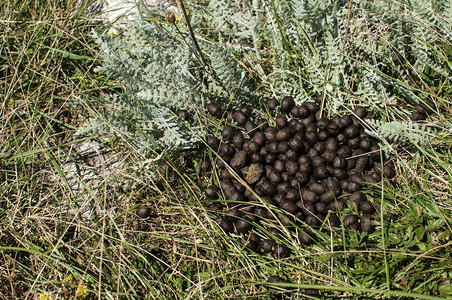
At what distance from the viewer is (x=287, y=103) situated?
11.3 ft

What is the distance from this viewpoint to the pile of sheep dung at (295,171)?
9.67 ft

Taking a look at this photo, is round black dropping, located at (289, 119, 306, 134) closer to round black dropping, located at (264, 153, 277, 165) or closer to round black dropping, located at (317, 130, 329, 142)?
round black dropping, located at (317, 130, 329, 142)

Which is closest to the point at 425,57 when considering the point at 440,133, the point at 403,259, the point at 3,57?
the point at 440,133

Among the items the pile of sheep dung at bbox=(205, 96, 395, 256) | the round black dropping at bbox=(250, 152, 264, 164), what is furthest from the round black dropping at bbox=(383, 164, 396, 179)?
the round black dropping at bbox=(250, 152, 264, 164)

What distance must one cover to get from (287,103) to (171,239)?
167cm

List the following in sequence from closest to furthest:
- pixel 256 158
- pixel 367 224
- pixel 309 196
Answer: pixel 367 224
pixel 309 196
pixel 256 158

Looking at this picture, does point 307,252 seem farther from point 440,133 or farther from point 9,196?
point 9,196

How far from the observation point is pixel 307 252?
275cm

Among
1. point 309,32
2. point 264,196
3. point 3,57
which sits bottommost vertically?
point 264,196

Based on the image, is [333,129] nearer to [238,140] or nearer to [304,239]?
[238,140]

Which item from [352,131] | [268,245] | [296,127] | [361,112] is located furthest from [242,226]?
[361,112]

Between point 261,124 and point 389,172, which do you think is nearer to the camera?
point 389,172

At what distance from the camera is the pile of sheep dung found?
295 cm

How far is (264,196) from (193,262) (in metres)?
0.82
